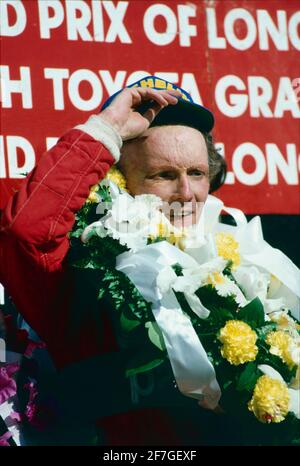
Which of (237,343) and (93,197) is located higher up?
(93,197)

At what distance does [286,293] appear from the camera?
298cm

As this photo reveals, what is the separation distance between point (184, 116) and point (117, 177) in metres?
0.32

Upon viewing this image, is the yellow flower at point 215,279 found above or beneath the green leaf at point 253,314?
above

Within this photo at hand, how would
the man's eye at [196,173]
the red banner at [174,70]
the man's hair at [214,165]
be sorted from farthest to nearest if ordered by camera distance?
the red banner at [174,70], the man's hair at [214,165], the man's eye at [196,173]

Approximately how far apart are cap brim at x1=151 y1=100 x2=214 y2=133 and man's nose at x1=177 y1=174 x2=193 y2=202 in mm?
217

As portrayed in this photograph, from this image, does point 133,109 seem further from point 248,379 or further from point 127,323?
point 248,379

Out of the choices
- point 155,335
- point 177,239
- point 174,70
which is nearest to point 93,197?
point 177,239

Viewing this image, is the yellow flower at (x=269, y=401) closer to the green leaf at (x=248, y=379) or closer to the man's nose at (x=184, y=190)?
the green leaf at (x=248, y=379)

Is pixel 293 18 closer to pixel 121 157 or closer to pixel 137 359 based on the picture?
pixel 121 157

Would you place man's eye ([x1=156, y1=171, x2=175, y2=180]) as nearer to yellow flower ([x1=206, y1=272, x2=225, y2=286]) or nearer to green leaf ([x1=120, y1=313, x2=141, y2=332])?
yellow flower ([x1=206, y1=272, x2=225, y2=286])

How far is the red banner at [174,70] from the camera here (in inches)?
152

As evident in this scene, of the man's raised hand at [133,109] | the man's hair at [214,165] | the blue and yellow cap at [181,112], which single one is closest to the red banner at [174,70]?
the man's hair at [214,165]

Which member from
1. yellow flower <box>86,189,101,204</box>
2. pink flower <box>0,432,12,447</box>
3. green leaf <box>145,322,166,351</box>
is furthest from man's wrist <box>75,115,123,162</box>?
pink flower <box>0,432,12,447</box>

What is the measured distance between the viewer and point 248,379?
2.67 m
